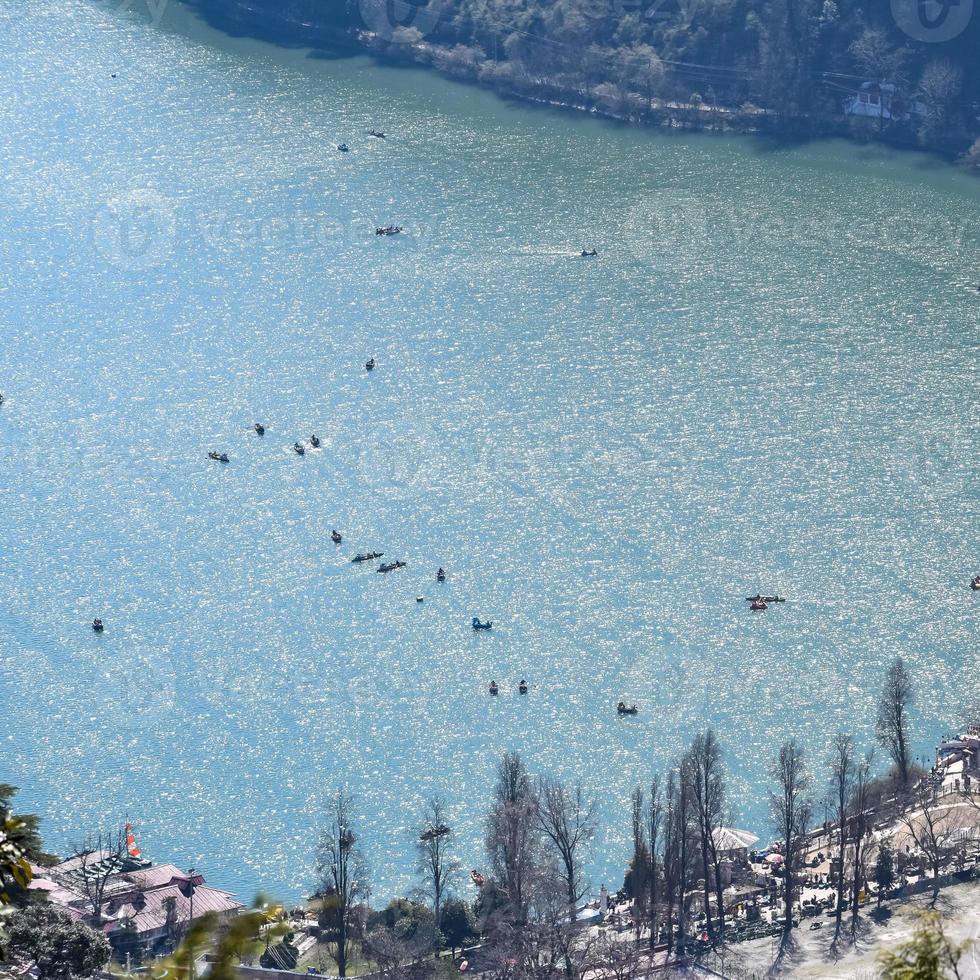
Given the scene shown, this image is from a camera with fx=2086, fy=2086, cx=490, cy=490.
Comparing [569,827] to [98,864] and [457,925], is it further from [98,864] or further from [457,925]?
[98,864]

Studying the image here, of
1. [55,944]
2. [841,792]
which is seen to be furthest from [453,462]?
[55,944]

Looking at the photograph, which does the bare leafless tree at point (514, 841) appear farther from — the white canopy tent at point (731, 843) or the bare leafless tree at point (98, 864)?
the bare leafless tree at point (98, 864)

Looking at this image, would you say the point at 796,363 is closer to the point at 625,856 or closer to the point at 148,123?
the point at 625,856

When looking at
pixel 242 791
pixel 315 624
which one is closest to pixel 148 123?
pixel 315 624

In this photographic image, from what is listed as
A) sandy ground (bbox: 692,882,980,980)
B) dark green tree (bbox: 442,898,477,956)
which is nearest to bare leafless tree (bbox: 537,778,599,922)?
dark green tree (bbox: 442,898,477,956)

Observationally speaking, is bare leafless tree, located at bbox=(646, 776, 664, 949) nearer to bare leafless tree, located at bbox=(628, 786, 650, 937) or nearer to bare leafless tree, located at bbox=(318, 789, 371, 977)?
bare leafless tree, located at bbox=(628, 786, 650, 937)

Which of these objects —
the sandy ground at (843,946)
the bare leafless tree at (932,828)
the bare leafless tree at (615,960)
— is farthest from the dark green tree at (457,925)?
the bare leafless tree at (932,828)

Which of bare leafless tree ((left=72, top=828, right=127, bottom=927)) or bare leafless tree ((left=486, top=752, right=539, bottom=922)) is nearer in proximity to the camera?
bare leafless tree ((left=486, top=752, right=539, bottom=922))
